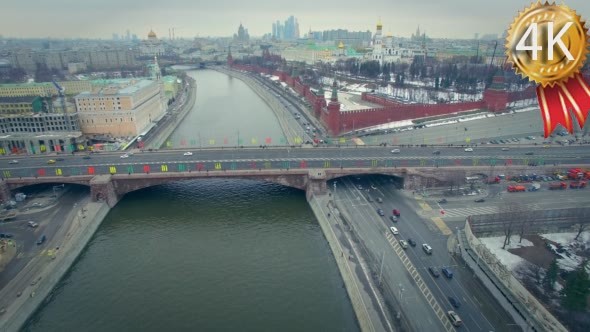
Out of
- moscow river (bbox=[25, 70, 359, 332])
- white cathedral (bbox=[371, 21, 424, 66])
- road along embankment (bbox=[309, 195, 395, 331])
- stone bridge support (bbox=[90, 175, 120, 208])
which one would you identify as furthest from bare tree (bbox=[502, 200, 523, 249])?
white cathedral (bbox=[371, 21, 424, 66])

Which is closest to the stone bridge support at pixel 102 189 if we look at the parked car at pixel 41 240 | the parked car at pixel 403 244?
the parked car at pixel 41 240

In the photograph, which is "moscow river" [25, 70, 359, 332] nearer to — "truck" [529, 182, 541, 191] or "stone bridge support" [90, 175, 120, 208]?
"stone bridge support" [90, 175, 120, 208]

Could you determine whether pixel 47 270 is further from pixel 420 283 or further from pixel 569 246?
pixel 569 246

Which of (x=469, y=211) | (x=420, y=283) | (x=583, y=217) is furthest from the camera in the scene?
(x=469, y=211)

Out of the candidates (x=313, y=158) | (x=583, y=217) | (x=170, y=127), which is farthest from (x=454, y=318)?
(x=170, y=127)

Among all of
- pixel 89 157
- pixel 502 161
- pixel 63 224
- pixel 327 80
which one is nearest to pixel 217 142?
pixel 89 157

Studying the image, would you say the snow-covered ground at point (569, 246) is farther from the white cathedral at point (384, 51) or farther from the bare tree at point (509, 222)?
the white cathedral at point (384, 51)

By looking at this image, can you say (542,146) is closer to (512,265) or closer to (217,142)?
(512,265)
